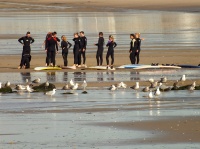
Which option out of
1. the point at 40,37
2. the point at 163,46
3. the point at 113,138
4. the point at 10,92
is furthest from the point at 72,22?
the point at 113,138

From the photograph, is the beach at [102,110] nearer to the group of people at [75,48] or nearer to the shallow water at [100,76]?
the shallow water at [100,76]

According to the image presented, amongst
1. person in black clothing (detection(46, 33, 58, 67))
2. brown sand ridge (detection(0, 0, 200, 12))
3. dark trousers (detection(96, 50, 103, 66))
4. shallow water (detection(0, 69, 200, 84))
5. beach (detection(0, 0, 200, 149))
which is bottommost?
shallow water (detection(0, 69, 200, 84))

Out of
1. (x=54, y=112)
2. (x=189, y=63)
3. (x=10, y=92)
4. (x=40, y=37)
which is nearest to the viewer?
(x=54, y=112)

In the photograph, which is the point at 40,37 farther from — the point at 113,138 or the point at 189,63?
the point at 113,138

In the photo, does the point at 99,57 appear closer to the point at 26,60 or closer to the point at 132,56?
the point at 132,56

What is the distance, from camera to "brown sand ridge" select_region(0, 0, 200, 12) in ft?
303

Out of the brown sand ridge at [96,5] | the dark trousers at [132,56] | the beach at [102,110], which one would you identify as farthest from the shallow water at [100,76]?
the brown sand ridge at [96,5]

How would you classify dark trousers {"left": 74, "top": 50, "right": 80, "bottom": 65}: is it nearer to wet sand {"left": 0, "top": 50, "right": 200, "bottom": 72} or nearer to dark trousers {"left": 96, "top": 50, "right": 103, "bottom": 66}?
dark trousers {"left": 96, "top": 50, "right": 103, "bottom": 66}

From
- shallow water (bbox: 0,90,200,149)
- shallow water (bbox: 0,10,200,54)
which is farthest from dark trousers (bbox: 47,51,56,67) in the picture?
shallow water (bbox: 0,90,200,149)

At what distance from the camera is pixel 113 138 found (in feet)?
50.1

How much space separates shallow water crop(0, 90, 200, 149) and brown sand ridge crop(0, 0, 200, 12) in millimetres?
68037

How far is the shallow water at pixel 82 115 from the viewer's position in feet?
49.1

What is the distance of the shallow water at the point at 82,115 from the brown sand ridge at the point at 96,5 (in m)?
68.0

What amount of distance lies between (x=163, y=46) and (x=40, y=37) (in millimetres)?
10358
